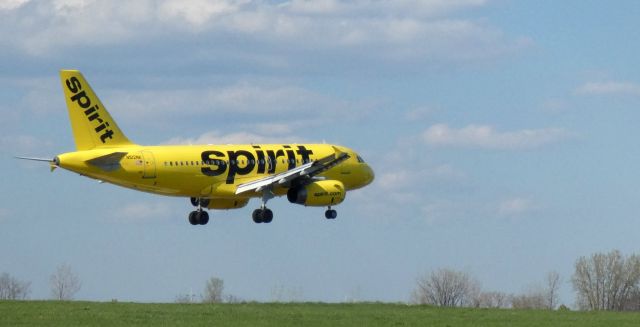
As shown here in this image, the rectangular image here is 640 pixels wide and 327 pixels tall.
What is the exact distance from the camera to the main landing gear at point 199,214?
104125 millimetres

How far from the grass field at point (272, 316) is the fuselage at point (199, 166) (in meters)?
19.7

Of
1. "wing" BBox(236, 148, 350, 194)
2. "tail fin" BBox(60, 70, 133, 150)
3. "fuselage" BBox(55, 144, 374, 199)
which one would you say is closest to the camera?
"fuselage" BBox(55, 144, 374, 199)

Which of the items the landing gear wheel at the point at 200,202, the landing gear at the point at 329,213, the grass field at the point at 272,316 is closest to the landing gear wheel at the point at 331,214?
the landing gear at the point at 329,213

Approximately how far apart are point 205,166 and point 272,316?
1211 inches

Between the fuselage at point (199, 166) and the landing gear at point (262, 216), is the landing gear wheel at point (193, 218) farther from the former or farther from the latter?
the landing gear at point (262, 216)

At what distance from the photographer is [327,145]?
104562 mm

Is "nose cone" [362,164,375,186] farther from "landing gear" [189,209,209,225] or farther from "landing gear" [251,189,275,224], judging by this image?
"landing gear" [189,209,209,225]

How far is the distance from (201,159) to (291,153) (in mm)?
7058

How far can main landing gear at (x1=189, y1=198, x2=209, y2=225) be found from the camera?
104125mm

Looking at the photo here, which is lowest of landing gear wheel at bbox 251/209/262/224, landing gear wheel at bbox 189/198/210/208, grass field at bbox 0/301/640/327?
grass field at bbox 0/301/640/327

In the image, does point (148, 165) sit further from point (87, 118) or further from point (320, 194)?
point (320, 194)

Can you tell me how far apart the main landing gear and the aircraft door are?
8996mm

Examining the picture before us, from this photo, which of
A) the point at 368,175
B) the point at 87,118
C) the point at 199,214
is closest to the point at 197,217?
the point at 199,214

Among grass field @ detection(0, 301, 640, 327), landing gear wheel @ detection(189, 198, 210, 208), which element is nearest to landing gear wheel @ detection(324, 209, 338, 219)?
landing gear wheel @ detection(189, 198, 210, 208)
